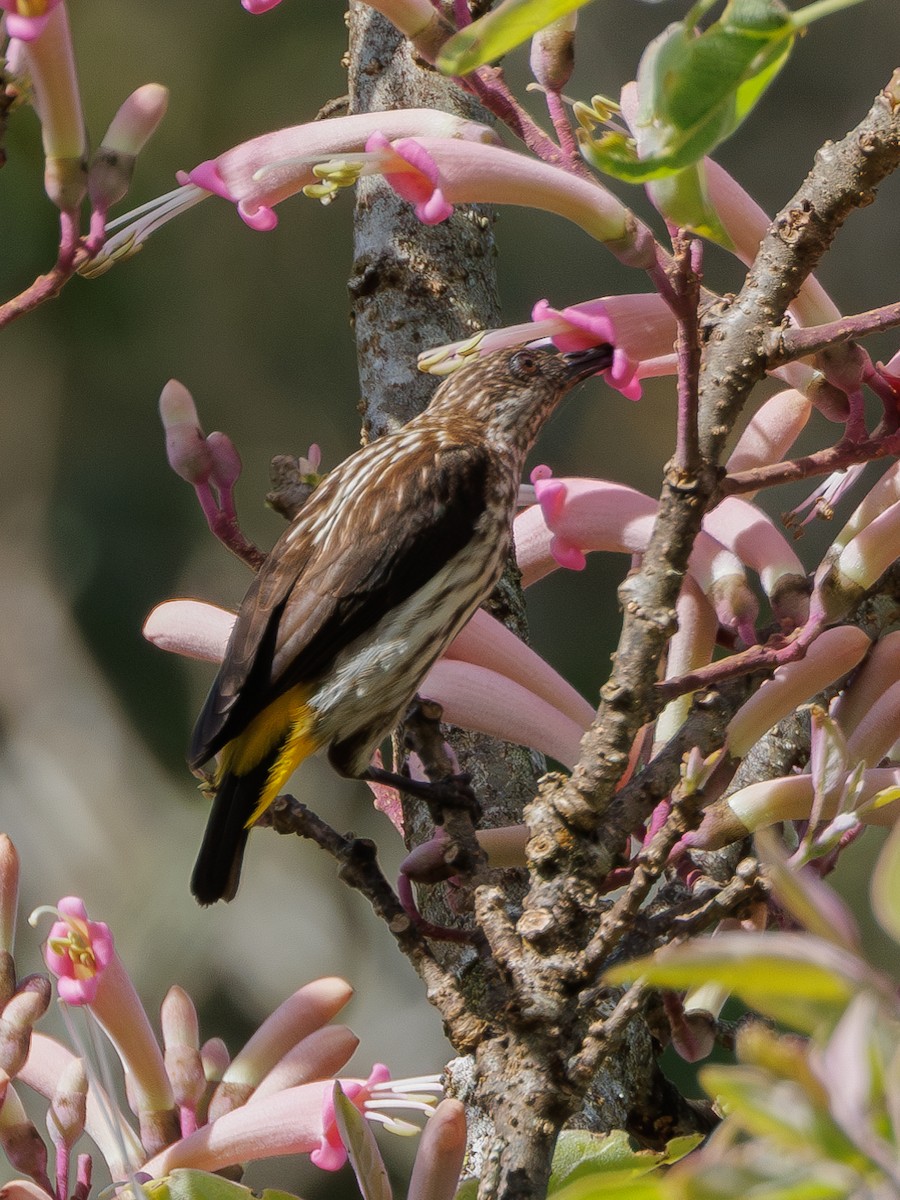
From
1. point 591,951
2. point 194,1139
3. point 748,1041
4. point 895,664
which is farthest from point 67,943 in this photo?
point 748,1041

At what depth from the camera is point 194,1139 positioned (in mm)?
1261

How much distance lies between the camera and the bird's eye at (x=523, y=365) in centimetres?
241

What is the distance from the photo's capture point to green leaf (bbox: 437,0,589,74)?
587 mm

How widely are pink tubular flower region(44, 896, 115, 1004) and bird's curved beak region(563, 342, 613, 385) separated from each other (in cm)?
107

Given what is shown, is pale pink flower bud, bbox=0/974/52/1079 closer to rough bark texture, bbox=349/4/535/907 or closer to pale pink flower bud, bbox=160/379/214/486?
pale pink flower bud, bbox=160/379/214/486

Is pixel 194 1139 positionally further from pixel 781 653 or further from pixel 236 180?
pixel 236 180

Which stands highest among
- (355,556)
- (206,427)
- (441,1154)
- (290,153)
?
(206,427)

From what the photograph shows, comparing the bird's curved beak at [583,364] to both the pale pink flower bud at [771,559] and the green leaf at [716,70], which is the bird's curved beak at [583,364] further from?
the green leaf at [716,70]

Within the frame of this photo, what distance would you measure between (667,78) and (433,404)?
171cm

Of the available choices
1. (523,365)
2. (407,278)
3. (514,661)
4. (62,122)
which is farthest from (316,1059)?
(523,365)

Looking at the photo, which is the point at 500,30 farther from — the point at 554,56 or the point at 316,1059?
the point at 316,1059

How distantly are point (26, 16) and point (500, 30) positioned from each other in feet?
2.02

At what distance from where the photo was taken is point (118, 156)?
141 cm

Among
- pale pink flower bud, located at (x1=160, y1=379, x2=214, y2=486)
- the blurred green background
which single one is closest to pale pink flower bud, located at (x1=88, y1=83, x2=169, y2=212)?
pale pink flower bud, located at (x1=160, y1=379, x2=214, y2=486)
